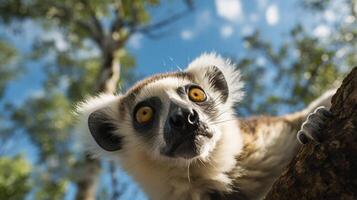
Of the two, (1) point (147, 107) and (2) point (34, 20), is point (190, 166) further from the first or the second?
(2) point (34, 20)

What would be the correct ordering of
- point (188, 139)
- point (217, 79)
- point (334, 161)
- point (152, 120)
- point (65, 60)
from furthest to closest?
point (65, 60), point (217, 79), point (152, 120), point (188, 139), point (334, 161)

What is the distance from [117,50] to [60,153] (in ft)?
24.5

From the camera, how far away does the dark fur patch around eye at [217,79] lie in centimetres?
517

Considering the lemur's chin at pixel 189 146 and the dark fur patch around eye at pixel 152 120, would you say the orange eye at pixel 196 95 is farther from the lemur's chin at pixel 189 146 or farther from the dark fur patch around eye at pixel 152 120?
the lemur's chin at pixel 189 146

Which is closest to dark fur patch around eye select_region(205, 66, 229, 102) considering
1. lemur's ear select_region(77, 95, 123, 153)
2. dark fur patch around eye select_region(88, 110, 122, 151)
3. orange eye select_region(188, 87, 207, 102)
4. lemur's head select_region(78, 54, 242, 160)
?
lemur's head select_region(78, 54, 242, 160)

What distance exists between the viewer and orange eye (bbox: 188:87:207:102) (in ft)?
15.1

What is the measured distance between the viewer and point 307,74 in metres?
13.1

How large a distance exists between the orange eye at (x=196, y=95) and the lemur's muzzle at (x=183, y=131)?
56cm

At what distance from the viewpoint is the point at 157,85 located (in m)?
4.70

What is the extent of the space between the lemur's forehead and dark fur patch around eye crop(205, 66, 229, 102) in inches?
8.8

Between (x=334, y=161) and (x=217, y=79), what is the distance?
2.93 meters

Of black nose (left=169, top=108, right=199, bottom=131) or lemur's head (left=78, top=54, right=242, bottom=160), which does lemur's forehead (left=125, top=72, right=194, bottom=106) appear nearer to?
lemur's head (left=78, top=54, right=242, bottom=160)

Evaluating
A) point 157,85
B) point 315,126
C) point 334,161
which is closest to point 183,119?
point 157,85

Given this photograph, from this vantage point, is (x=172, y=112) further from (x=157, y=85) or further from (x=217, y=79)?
(x=217, y=79)
